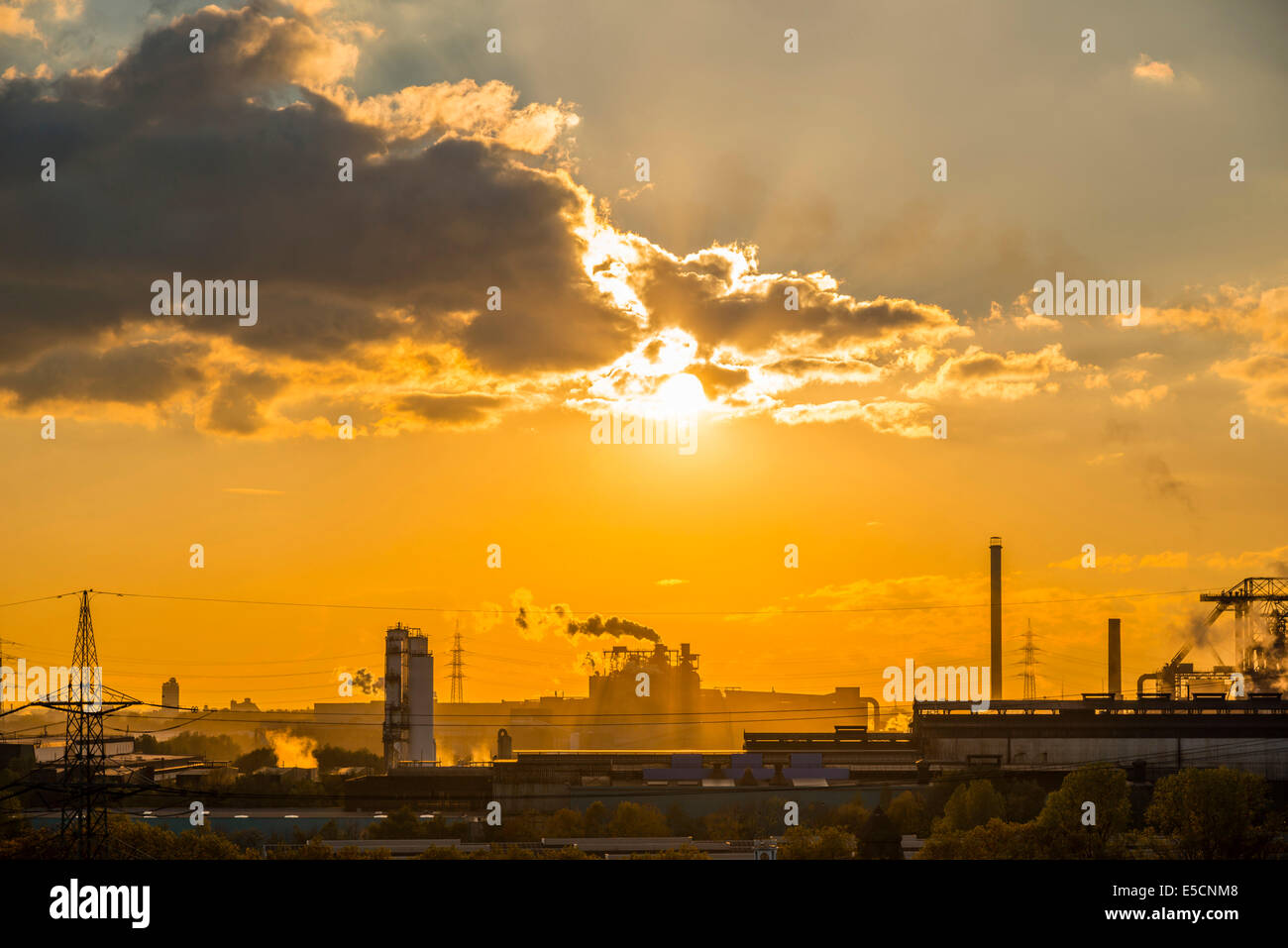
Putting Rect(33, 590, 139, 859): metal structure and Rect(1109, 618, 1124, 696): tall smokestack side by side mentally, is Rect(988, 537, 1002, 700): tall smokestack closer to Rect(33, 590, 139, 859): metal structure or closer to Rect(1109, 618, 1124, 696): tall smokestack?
Rect(1109, 618, 1124, 696): tall smokestack

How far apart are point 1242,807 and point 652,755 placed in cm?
3837

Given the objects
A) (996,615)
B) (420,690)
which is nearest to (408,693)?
(420,690)

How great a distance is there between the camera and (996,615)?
114 meters

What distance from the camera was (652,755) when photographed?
84.1 meters

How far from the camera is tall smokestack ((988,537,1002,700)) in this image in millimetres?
113625

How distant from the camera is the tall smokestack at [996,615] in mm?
113625

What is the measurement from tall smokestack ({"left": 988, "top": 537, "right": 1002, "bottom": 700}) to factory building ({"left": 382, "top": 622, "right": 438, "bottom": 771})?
51864 mm

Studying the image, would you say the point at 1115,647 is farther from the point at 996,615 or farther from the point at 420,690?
the point at 420,690

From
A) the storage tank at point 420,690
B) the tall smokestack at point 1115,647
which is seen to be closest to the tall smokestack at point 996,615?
the tall smokestack at point 1115,647

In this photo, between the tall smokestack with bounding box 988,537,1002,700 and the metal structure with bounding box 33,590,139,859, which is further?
the tall smokestack with bounding box 988,537,1002,700

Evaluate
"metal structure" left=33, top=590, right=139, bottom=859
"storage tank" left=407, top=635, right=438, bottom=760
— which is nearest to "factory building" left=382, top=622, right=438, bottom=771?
"storage tank" left=407, top=635, right=438, bottom=760

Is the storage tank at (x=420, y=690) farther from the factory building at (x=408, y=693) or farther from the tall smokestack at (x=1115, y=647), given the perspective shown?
the tall smokestack at (x=1115, y=647)
